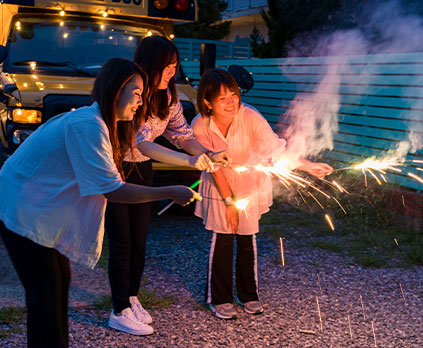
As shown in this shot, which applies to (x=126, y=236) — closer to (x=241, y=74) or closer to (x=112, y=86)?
(x=112, y=86)

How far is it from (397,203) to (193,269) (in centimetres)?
315

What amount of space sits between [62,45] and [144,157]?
3742 millimetres

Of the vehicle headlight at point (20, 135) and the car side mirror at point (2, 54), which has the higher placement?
the car side mirror at point (2, 54)

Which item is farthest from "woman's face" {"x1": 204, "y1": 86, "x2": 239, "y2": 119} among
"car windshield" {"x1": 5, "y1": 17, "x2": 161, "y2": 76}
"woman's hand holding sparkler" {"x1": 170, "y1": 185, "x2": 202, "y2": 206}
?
"car windshield" {"x1": 5, "y1": 17, "x2": 161, "y2": 76}

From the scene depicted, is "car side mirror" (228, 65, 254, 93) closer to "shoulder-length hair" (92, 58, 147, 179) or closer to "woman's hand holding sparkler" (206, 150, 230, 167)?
"woman's hand holding sparkler" (206, 150, 230, 167)

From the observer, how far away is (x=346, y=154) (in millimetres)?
9211

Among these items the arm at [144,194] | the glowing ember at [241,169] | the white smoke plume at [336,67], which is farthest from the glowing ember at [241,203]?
the white smoke plume at [336,67]

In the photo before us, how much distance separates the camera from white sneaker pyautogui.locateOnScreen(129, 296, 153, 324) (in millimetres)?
4410

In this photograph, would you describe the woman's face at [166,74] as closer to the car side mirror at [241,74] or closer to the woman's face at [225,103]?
the woman's face at [225,103]

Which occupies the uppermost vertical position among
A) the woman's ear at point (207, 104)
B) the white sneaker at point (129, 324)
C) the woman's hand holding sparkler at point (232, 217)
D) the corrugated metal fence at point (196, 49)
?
the corrugated metal fence at point (196, 49)

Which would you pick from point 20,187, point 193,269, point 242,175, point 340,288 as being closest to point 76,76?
point 193,269

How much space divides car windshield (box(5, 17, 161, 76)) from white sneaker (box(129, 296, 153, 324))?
12.1 ft

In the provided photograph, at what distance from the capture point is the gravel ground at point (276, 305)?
4227mm

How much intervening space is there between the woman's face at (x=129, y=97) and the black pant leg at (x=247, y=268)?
2022 mm
